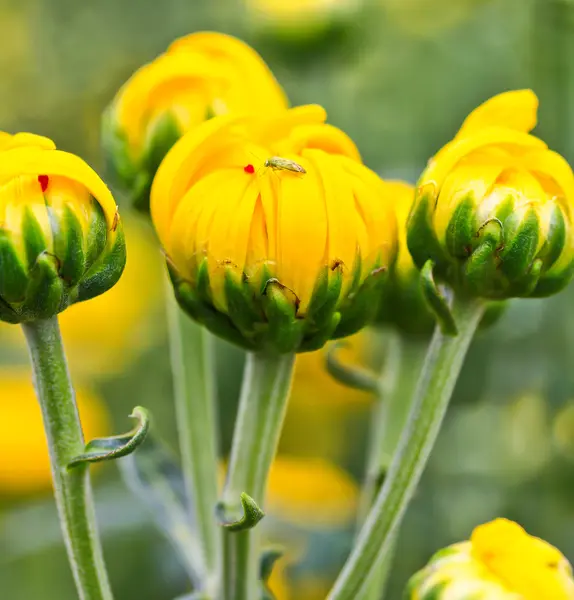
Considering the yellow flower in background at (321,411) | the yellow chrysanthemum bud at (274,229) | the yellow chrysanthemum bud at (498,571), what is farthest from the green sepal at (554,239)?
the yellow flower in background at (321,411)

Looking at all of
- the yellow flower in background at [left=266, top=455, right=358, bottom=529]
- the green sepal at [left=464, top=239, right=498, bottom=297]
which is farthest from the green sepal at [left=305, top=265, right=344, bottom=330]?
the yellow flower in background at [left=266, top=455, right=358, bottom=529]

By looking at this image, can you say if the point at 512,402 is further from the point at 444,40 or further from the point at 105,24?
the point at 105,24

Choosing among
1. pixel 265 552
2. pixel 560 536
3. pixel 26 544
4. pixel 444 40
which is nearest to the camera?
pixel 265 552

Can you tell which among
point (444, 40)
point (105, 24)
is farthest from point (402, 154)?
point (105, 24)

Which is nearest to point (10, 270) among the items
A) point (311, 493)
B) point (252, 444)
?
point (252, 444)

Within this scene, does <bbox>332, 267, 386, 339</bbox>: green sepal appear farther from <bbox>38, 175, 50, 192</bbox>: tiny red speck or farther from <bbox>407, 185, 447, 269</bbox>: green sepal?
<bbox>38, 175, 50, 192</bbox>: tiny red speck

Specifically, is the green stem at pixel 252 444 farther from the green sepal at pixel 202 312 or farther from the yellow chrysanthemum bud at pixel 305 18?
the yellow chrysanthemum bud at pixel 305 18
